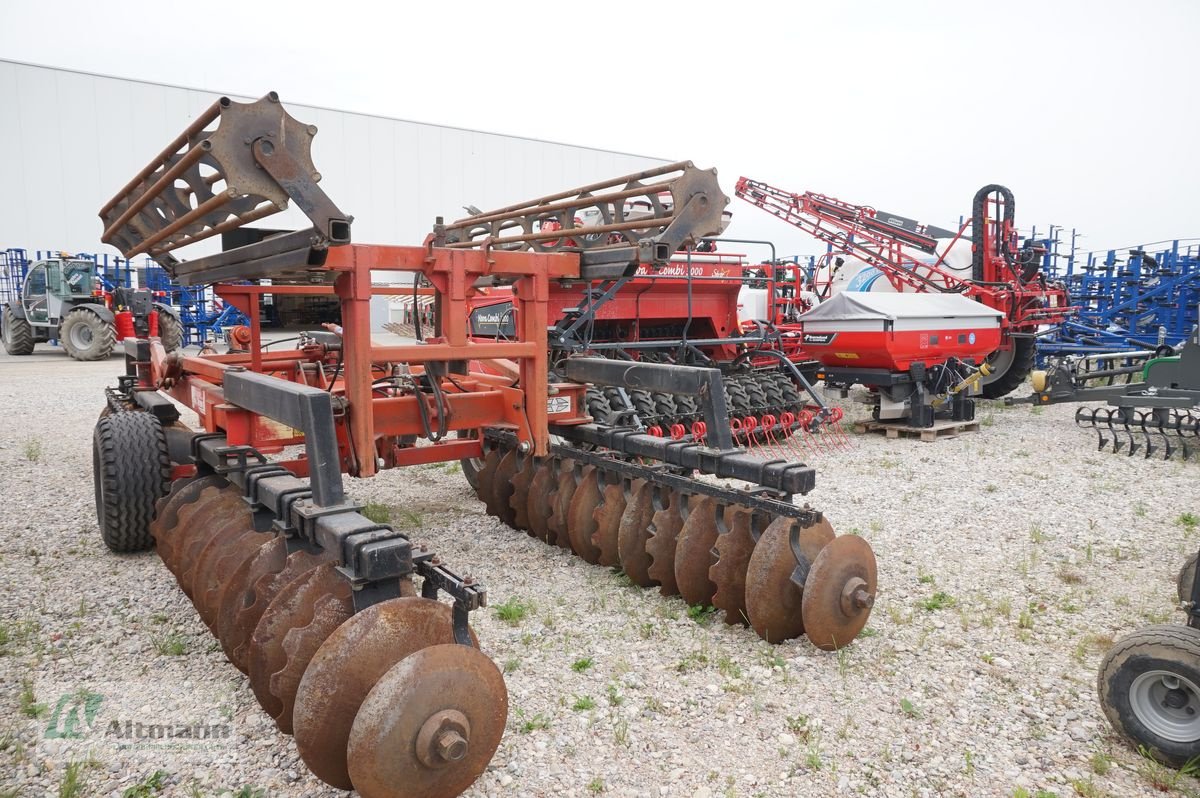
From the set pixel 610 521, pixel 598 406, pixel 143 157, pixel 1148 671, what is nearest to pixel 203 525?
pixel 610 521

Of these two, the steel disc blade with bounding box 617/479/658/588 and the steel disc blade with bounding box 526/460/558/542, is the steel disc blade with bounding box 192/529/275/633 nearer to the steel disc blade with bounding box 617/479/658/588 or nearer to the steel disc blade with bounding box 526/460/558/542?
the steel disc blade with bounding box 617/479/658/588

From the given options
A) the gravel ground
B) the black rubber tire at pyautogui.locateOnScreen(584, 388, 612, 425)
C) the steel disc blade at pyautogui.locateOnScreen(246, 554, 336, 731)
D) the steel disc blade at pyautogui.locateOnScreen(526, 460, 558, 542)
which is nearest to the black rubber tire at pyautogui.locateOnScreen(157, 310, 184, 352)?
the gravel ground

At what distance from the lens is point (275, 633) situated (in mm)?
2541

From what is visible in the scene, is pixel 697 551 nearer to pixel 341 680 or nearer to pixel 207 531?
pixel 341 680

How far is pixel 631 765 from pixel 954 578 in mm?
2411

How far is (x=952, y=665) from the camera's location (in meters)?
3.18

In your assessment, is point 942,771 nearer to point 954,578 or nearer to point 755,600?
point 755,600

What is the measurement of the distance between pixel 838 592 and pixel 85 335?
17.3 metres

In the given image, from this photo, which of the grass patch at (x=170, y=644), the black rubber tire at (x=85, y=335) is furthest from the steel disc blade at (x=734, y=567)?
the black rubber tire at (x=85, y=335)

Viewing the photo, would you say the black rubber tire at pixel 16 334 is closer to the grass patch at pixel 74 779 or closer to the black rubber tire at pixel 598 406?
the black rubber tire at pixel 598 406

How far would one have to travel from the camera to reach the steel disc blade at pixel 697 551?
358 cm

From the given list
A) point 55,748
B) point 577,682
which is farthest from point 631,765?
point 55,748

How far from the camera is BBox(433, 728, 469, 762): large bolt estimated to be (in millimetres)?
2057

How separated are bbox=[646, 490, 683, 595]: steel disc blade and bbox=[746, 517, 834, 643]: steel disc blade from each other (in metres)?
0.56
